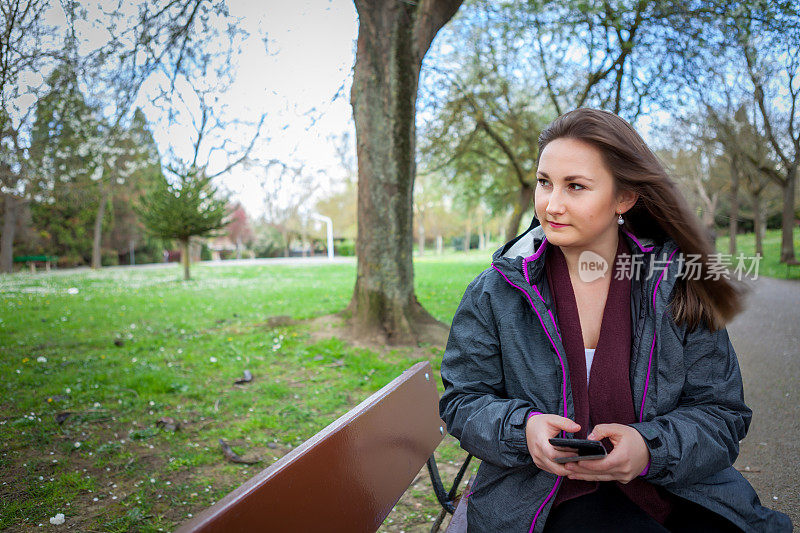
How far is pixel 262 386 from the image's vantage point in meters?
5.41

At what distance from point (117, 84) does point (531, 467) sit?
6.17 meters

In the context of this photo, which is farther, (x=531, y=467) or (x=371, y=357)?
(x=371, y=357)

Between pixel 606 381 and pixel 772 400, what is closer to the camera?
pixel 606 381

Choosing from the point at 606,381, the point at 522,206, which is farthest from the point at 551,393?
the point at 522,206

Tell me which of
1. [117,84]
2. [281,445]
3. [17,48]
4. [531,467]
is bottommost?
[281,445]

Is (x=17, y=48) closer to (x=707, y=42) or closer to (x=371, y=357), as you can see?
(x=371, y=357)

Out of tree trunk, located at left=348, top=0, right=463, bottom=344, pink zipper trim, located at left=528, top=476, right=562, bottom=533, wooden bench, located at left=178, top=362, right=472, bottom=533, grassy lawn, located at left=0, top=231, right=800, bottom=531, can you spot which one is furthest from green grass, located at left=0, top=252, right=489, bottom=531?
pink zipper trim, located at left=528, top=476, right=562, bottom=533

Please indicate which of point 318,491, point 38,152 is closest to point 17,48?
point 38,152

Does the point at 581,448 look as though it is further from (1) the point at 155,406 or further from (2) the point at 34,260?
(2) the point at 34,260

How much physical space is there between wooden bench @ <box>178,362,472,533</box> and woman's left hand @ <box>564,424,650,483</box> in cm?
65

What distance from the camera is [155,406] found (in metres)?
4.76

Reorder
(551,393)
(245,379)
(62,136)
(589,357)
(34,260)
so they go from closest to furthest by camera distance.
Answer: (551,393)
(589,357)
(62,136)
(245,379)
(34,260)

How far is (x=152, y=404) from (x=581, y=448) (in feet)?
14.7

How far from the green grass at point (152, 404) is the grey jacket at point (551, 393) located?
1758 millimetres
